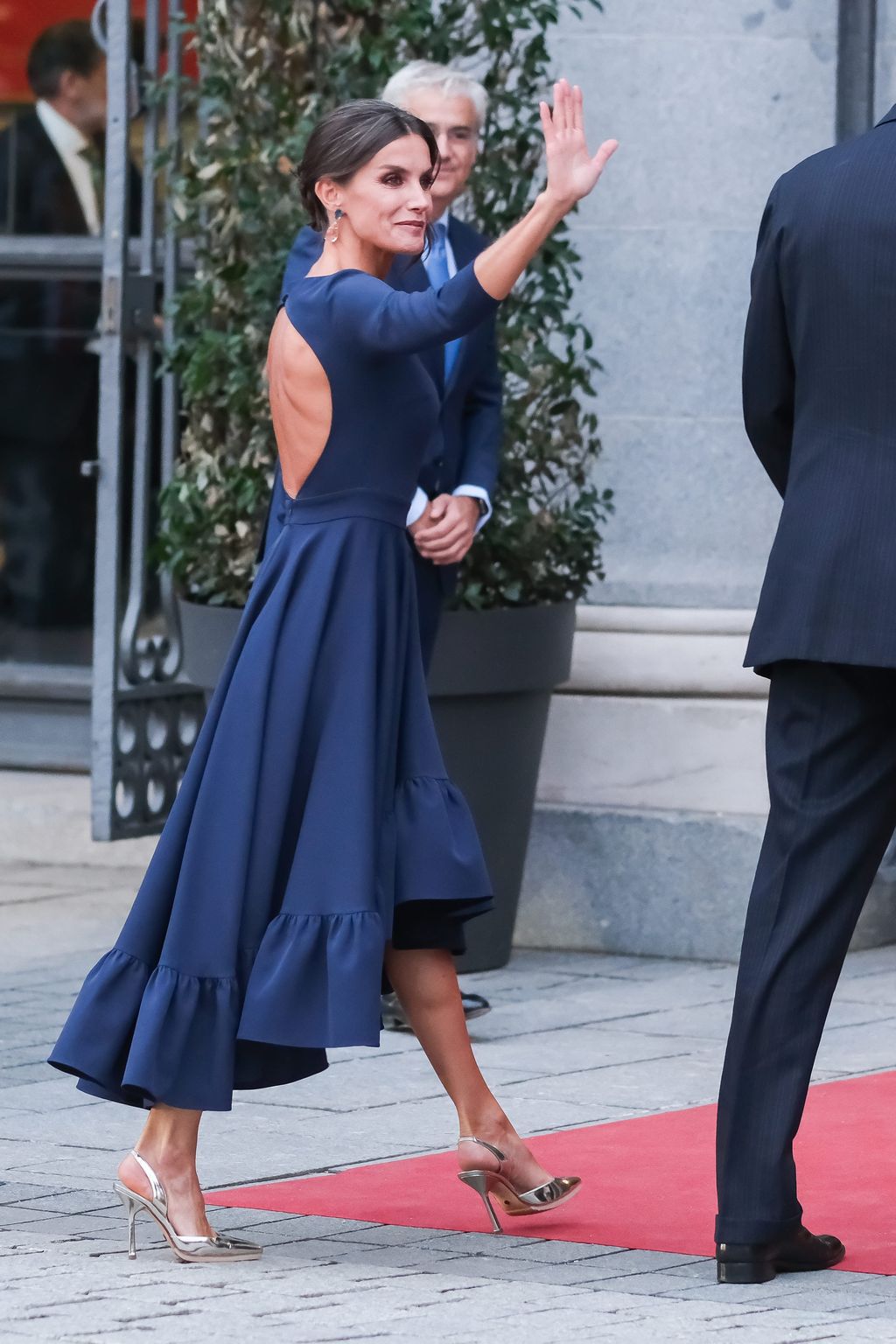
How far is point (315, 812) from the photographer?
415 cm

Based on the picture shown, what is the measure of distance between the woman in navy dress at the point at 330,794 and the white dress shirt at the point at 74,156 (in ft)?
15.3

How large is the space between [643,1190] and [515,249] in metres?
1.61

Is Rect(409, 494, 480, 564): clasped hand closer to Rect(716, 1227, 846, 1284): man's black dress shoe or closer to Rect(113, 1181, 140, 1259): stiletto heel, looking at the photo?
Rect(113, 1181, 140, 1259): stiletto heel

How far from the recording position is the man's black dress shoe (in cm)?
394

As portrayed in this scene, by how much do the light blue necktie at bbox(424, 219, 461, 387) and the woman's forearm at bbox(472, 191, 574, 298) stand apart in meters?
1.91

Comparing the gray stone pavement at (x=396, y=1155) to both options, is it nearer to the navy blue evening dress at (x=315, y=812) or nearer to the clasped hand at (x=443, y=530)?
the navy blue evening dress at (x=315, y=812)

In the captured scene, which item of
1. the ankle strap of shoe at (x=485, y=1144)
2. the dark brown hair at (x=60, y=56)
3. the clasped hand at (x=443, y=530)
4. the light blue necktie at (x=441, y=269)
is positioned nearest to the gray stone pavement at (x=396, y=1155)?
the ankle strap of shoe at (x=485, y=1144)

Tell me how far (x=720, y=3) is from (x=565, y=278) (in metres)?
1.04

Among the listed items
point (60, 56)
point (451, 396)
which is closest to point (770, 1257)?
point (451, 396)

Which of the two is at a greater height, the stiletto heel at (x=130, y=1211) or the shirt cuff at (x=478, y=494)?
the shirt cuff at (x=478, y=494)

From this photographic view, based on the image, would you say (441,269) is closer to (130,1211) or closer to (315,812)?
(315,812)

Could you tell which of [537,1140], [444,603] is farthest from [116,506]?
[537,1140]

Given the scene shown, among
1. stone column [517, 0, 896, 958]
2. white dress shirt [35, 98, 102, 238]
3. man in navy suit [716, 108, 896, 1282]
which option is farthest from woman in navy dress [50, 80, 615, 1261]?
white dress shirt [35, 98, 102, 238]

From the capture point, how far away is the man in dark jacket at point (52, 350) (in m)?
8.93
